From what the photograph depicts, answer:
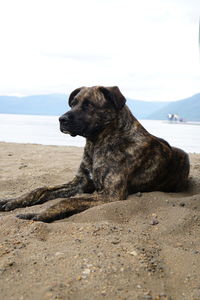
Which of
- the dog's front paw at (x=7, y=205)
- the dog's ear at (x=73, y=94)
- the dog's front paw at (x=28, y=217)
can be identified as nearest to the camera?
the dog's front paw at (x=28, y=217)

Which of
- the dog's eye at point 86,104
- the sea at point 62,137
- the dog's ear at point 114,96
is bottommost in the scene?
the sea at point 62,137

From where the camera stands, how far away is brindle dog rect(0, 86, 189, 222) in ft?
13.0

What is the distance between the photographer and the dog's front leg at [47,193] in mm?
4105

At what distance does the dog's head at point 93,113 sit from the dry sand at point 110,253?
0.72 m

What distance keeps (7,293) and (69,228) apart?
38.2 inches

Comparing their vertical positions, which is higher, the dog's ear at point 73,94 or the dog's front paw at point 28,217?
the dog's ear at point 73,94

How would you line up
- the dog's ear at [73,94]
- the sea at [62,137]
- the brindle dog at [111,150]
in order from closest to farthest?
1. the brindle dog at [111,150]
2. the dog's ear at [73,94]
3. the sea at [62,137]

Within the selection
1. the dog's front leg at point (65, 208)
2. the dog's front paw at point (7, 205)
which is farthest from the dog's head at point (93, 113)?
the dog's front paw at point (7, 205)

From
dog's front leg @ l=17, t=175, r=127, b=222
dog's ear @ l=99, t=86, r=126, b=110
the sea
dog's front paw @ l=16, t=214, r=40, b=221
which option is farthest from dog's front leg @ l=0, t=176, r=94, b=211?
the sea

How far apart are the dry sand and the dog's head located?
717 mm

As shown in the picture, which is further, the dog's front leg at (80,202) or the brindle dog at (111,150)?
the brindle dog at (111,150)

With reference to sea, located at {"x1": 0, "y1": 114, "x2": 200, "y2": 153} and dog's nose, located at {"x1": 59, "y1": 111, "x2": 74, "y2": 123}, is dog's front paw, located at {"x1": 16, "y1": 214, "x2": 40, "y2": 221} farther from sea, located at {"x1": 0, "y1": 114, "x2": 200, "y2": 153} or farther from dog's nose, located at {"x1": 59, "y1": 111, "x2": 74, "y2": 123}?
sea, located at {"x1": 0, "y1": 114, "x2": 200, "y2": 153}

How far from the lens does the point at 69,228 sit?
3.01 meters

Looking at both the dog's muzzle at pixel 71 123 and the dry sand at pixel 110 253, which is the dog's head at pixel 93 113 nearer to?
the dog's muzzle at pixel 71 123
